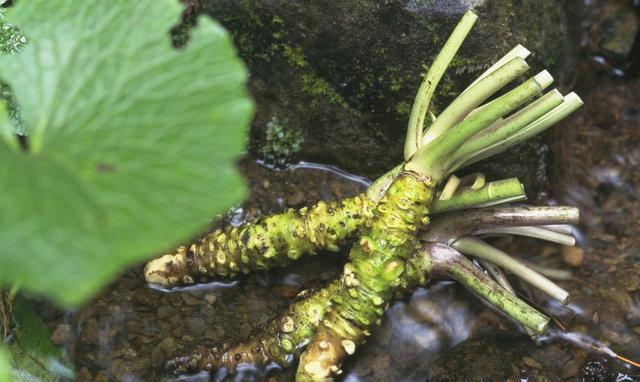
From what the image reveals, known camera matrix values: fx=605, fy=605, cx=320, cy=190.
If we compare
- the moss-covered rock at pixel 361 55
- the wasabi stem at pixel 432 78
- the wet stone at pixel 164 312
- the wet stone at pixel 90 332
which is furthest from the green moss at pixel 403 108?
the wet stone at pixel 90 332

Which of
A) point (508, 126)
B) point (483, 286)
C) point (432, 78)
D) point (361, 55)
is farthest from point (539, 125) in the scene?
point (361, 55)

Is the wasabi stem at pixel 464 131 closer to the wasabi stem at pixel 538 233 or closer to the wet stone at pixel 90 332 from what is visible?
the wasabi stem at pixel 538 233

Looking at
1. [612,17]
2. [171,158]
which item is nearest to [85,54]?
[171,158]

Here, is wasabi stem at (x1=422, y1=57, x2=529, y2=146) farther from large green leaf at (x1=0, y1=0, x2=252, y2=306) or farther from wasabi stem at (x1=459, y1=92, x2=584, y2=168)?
large green leaf at (x1=0, y1=0, x2=252, y2=306)

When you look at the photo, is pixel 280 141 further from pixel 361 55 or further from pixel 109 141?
pixel 109 141

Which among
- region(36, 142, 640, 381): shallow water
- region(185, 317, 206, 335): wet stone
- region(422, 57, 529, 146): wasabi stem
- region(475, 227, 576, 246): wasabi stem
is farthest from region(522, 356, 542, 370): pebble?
region(185, 317, 206, 335): wet stone
